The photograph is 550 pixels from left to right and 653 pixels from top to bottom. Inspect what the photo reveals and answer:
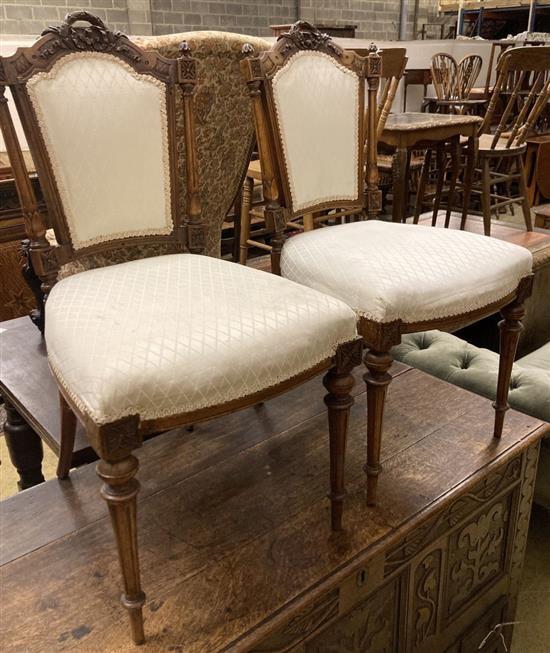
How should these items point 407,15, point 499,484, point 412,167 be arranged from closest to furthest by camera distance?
point 499,484
point 412,167
point 407,15

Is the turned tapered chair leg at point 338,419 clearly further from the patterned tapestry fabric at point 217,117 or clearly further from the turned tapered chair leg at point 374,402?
the patterned tapestry fabric at point 217,117

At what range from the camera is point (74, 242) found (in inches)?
45.3

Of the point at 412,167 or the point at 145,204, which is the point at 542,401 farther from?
the point at 412,167

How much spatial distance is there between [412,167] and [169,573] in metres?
3.35

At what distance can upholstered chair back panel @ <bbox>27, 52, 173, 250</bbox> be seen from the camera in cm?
109

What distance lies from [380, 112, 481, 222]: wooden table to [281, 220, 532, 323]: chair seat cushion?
135 cm

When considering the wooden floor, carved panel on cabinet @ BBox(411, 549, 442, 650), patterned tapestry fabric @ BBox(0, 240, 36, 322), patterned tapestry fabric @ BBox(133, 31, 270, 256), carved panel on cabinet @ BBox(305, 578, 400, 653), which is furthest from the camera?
patterned tapestry fabric @ BBox(0, 240, 36, 322)

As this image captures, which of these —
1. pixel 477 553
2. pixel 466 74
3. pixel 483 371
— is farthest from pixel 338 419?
pixel 466 74

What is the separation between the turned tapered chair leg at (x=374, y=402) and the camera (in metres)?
1.09

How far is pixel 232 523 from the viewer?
44.1 inches

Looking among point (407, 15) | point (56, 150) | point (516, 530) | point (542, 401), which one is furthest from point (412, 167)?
point (407, 15)

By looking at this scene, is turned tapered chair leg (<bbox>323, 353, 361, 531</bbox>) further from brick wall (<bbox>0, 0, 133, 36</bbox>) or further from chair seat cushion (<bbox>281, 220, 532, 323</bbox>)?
brick wall (<bbox>0, 0, 133, 36</bbox>)

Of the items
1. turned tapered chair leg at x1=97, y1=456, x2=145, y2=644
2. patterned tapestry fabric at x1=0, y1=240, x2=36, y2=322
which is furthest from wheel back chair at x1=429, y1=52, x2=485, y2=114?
turned tapered chair leg at x1=97, y1=456, x2=145, y2=644

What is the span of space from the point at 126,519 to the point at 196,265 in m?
0.49
